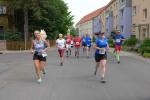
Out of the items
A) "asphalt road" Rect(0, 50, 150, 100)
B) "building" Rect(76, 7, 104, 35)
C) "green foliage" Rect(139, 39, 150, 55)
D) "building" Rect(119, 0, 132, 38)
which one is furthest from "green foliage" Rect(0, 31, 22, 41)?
"building" Rect(76, 7, 104, 35)

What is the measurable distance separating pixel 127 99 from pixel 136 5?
Answer: 51299mm

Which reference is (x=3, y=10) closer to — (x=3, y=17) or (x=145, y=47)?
(x=3, y=17)

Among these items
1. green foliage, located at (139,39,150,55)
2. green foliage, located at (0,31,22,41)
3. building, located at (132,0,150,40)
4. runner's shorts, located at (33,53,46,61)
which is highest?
building, located at (132,0,150,40)

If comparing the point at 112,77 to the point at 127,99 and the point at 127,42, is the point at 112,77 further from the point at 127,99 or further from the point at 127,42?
the point at 127,42

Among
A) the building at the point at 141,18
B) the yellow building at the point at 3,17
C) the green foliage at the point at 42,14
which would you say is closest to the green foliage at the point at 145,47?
the green foliage at the point at 42,14

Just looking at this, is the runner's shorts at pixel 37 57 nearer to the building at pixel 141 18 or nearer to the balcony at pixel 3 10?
the building at pixel 141 18

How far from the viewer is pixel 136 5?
195 ft

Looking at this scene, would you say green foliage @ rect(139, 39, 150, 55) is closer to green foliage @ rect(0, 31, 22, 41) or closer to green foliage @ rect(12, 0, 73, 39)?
green foliage @ rect(0, 31, 22, 41)

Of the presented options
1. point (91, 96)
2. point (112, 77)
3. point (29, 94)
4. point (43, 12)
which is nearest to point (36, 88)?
point (29, 94)

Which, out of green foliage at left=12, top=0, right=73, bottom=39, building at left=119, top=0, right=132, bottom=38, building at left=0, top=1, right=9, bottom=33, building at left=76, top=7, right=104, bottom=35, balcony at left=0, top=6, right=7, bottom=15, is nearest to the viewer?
green foliage at left=12, top=0, right=73, bottom=39

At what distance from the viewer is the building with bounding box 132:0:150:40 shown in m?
52.1

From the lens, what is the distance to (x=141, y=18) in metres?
55.5

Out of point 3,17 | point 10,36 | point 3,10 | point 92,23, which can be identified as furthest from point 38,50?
point 92,23

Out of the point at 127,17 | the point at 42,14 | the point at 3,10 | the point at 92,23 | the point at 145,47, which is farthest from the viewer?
the point at 92,23
